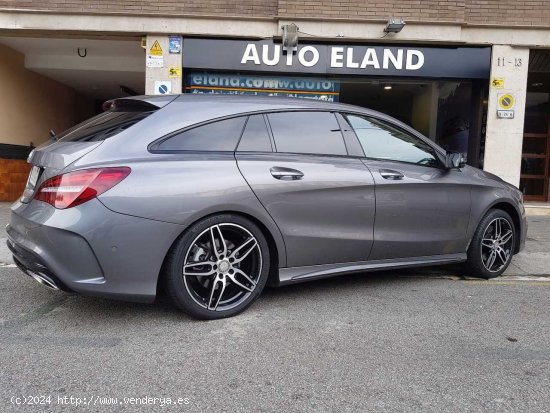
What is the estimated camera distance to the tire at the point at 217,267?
11.0ft

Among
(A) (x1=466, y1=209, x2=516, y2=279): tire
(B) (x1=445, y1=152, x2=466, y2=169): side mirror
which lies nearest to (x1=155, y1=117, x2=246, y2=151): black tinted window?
(B) (x1=445, y1=152, x2=466, y2=169): side mirror

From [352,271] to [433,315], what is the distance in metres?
0.71

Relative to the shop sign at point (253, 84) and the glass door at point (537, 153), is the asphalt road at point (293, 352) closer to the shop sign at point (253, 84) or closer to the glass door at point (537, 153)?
the shop sign at point (253, 84)

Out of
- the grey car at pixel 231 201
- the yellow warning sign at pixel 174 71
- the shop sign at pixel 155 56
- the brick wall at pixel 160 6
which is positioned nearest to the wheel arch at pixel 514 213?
the grey car at pixel 231 201

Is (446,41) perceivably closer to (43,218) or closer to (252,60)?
(252,60)

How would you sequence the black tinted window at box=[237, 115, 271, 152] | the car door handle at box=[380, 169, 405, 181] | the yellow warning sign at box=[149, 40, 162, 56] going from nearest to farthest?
the black tinted window at box=[237, 115, 271, 152] < the car door handle at box=[380, 169, 405, 181] < the yellow warning sign at box=[149, 40, 162, 56]

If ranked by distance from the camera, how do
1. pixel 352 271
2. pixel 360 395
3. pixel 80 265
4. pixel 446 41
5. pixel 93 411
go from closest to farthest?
pixel 93 411
pixel 360 395
pixel 80 265
pixel 352 271
pixel 446 41

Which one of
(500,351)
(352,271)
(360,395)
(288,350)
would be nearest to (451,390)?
(360,395)

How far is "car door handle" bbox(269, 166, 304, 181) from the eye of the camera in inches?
145

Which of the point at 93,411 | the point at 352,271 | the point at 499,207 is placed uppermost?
the point at 499,207

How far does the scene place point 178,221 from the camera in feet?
10.7

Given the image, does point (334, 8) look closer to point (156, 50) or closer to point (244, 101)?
point (156, 50)

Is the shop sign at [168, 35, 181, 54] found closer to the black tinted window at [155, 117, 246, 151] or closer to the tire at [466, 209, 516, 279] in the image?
the black tinted window at [155, 117, 246, 151]

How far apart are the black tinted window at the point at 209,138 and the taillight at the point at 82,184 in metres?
0.39
